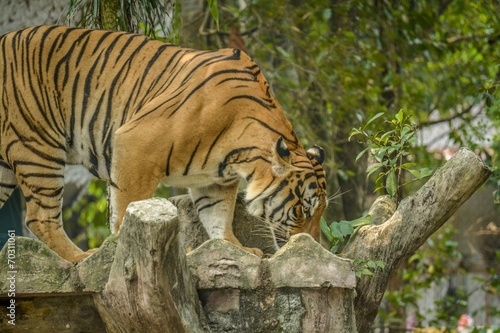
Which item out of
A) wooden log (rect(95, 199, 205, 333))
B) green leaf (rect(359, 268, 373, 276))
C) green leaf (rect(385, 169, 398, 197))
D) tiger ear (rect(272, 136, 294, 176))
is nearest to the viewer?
wooden log (rect(95, 199, 205, 333))

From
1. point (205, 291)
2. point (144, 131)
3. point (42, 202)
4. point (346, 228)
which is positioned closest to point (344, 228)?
point (346, 228)

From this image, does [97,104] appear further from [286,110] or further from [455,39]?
[455,39]

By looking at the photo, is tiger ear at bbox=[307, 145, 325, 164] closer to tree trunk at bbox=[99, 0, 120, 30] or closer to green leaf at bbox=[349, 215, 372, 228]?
green leaf at bbox=[349, 215, 372, 228]

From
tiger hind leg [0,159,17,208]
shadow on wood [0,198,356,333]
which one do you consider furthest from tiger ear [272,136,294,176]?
tiger hind leg [0,159,17,208]

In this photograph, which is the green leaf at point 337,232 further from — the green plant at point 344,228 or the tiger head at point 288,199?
the tiger head at point 288,199

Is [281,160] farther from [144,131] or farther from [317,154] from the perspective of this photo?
[144,131]

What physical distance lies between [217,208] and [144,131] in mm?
557

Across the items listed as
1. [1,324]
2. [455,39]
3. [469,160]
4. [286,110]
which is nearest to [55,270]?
[1,324]

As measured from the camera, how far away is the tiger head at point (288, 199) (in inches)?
171

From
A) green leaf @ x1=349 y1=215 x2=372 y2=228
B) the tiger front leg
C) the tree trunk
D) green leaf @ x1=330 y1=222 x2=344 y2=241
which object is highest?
the tree trunk

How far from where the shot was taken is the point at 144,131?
431 centimetres

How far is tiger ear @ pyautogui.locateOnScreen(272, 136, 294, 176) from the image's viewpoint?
4293mm

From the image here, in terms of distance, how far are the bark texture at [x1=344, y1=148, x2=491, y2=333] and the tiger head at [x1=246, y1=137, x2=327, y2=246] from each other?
0.60m

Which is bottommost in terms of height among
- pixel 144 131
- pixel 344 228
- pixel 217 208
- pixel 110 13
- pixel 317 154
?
pixel 217 208
